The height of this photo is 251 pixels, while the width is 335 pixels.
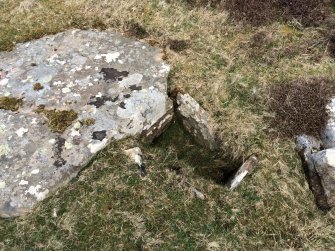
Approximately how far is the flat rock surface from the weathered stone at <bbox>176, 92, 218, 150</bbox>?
26cm

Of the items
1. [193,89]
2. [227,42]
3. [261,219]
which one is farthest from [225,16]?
[261,219]

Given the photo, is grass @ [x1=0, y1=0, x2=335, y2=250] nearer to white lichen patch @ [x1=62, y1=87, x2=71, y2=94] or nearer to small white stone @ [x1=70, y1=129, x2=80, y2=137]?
small white stone @ [x1=70, y1=129, x2=80, y2=137]

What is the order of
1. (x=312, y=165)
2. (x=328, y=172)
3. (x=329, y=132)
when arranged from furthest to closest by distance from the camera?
(x=329, y=132) → (x=312, y=165) → (x=328, y=172)

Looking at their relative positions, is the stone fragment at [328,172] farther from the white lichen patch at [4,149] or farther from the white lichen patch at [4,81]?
the white lichen patch at [4,81]

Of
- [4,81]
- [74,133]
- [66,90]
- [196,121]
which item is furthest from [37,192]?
[196,121]

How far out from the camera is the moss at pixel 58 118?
6223mm

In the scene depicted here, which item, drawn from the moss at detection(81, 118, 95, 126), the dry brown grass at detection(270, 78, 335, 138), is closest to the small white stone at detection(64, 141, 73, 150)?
the moss at detection(81, 118, 95, 126)

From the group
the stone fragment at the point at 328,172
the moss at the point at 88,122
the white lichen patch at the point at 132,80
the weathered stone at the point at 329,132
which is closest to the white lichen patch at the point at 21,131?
the moss at the point at 88,122

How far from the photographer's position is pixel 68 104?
21.6ft

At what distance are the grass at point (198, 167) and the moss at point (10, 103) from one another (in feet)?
5.62

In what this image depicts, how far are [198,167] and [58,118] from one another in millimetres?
2519

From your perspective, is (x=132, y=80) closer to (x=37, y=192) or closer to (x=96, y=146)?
(x=96, y=146)

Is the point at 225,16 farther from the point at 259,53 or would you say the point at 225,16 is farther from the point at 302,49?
the point at 302,49

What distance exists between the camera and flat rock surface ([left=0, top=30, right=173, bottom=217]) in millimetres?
5770
